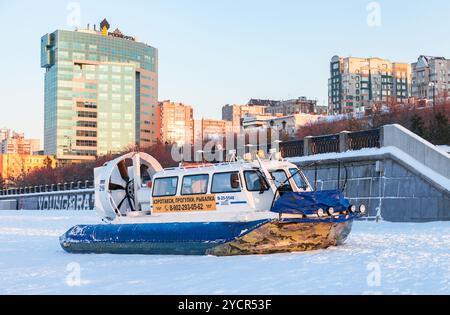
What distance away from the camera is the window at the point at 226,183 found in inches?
622

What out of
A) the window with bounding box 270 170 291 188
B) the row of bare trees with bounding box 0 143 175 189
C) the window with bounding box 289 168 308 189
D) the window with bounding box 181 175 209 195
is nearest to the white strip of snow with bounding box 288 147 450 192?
the window with bounding box 289 168 308 189

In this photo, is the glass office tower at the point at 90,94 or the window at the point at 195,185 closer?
the window at the point at 195,185

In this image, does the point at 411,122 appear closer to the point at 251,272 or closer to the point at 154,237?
the point at 154,237

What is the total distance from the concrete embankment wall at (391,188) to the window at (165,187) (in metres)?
8.43

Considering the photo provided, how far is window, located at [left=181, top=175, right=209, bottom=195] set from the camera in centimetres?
1636

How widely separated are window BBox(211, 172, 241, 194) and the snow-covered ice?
1987mm

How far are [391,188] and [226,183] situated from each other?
11100mm

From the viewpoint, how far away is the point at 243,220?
14914mm

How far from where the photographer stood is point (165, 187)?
17.2 metres

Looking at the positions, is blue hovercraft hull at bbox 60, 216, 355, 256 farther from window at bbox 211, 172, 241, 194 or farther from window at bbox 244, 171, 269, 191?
window at bbox 244, 171, 269, 191

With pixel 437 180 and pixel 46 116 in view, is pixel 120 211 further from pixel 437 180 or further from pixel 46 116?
pixel 46 116

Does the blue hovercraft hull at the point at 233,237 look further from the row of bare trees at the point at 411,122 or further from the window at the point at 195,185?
the row of bare trees at the point at 411,122

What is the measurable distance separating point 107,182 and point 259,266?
7312mm

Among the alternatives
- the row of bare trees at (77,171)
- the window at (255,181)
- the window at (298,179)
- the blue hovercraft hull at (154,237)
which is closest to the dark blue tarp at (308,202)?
the blue hovercraft hull at (154,237)
